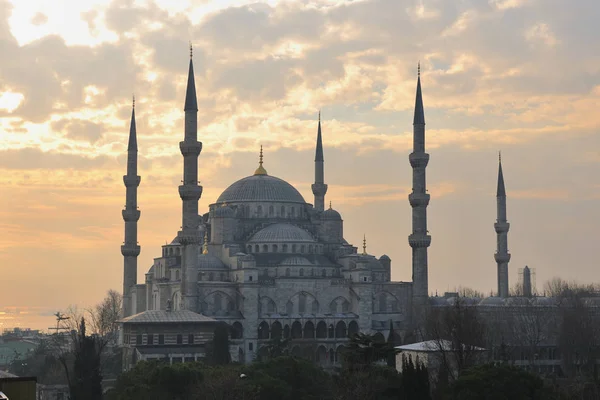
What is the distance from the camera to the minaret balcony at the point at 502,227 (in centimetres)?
7012

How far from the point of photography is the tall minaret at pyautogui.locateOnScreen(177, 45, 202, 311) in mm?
57688

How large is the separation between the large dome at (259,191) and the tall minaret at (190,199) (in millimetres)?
10835

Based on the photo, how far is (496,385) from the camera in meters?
30.2

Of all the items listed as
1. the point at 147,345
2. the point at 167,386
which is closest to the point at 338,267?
the point at 147,345

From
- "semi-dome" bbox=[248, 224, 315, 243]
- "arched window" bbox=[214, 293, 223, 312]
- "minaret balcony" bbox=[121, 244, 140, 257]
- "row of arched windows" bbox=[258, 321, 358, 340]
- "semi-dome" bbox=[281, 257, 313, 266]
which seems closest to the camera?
"arched window" bbox=[214, 293, 223, 312]

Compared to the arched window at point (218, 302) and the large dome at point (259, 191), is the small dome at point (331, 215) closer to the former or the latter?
the large dome at point (259, 191)

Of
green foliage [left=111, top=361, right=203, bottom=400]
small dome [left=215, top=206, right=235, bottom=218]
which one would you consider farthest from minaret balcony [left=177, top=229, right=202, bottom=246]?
green foliage [left=111, top=361, right=203, bottom=400]

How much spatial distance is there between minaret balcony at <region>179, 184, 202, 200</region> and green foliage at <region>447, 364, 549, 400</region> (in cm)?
2934

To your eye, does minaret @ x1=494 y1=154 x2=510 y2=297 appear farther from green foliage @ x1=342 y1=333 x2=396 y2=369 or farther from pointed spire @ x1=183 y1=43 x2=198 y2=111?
green foliage @ x1=342 y1=333 x2=396 y2=369

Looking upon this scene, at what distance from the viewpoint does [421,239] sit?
6222cm

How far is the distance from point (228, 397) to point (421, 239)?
3087 cm

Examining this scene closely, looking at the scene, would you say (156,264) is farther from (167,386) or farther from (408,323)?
(167,386)

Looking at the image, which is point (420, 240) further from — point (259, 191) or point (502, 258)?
point (259, 191)

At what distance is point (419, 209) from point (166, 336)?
16.9 metres
